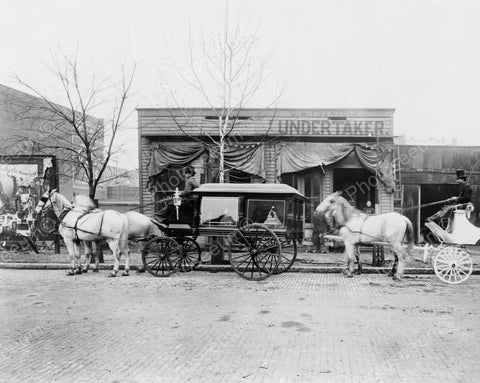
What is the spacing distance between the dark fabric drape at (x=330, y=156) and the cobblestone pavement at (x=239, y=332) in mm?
6947

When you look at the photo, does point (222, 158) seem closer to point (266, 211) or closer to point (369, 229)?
point (266, 211)

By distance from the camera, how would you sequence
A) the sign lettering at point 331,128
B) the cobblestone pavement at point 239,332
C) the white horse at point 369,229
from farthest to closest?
the sign lettering at point 331,128 < the white horse at point 369,229 < the cobblestone pavement at point 239,332

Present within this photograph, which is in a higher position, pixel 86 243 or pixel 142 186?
pixel 142 186

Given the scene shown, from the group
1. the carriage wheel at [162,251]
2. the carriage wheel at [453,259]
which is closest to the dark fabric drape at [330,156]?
the carriage wheel at [453,259]

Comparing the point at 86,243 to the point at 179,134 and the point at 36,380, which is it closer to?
the point at 179,134

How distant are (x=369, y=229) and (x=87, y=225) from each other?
656 cm

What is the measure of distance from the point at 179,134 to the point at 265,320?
11461mm

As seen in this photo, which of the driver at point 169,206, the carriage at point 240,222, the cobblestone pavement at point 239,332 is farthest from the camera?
the driver at point 169,206

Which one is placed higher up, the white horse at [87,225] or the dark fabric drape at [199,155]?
the dark fabric drape at [199,155]

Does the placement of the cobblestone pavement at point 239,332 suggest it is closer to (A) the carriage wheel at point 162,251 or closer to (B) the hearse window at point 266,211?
(A) the carriage wheel at point 162,251

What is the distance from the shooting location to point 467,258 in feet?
34.6

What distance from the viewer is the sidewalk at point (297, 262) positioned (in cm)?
1214

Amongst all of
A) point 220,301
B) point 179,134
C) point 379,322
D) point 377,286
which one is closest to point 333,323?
point 379,322

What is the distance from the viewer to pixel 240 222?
35.3 feet
